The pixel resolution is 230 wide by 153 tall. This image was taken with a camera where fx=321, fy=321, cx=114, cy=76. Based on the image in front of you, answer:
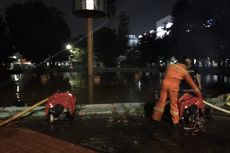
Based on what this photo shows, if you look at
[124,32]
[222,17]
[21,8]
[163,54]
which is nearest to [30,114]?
[222,17]

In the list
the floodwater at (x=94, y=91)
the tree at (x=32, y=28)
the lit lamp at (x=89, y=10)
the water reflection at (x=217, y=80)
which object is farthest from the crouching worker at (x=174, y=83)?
the tree at (x=32, y=28)

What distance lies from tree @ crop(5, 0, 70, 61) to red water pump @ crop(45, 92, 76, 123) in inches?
2179

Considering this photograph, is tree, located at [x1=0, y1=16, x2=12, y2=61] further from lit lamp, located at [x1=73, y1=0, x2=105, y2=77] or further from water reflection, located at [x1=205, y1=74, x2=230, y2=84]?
lit lamp, located at [x1=73, y1=0, x2=105, y2=77]

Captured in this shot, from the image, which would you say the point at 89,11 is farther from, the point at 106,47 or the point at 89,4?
the point at 106,47

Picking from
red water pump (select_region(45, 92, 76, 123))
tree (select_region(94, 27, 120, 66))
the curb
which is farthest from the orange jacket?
tree (select_region(94, 27, 120, 66))

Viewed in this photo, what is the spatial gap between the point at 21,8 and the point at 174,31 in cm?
3007

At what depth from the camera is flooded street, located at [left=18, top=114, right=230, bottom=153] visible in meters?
6.64

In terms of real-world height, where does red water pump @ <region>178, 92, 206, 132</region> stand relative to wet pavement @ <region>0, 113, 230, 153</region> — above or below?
above

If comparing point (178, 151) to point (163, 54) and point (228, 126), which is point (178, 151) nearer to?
point (228, 126)

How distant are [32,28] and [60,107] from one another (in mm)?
56118

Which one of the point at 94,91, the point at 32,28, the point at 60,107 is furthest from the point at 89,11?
the point at 32,28

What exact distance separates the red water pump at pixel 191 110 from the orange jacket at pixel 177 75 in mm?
415

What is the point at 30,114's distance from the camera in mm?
10062

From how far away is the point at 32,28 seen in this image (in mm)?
61812
